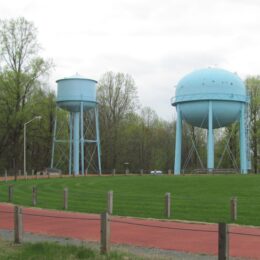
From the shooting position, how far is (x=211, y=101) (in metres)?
56.9

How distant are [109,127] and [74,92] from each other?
74.4 feet

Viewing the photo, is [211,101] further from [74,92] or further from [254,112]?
[254,112]

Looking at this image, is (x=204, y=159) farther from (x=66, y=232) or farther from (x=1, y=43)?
(x=66, y=232)

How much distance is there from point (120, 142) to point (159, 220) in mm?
65699

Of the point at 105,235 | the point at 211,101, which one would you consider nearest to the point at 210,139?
the point at 211,101

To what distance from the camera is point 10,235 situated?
15.6 meters

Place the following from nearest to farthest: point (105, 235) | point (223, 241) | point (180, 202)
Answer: point (223, 241) → point (105, 235) → point (180, 202)

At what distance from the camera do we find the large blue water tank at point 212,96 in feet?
188

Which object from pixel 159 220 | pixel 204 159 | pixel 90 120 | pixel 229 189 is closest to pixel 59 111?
pixel 90 120

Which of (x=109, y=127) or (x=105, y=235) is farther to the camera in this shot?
(x=109, y=127)

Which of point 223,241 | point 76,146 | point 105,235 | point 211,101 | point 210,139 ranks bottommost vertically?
point 105,235

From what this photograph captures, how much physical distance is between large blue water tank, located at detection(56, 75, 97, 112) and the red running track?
140ft

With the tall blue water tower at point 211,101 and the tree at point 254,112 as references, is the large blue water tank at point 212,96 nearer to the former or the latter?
the tall blue water tower at point 211,101

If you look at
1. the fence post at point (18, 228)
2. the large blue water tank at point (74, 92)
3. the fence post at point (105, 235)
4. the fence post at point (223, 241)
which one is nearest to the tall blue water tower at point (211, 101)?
the large blue water tank at point (74, 92)
